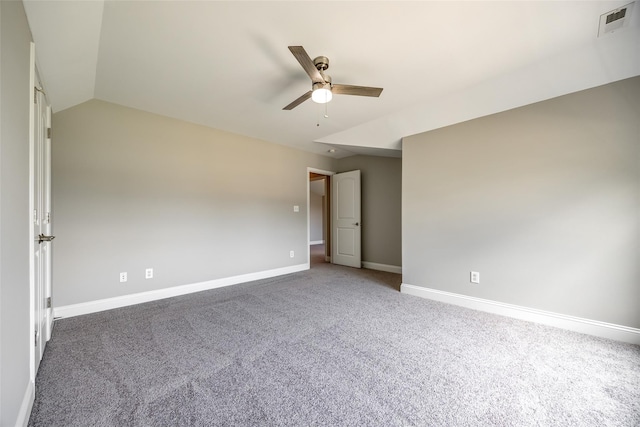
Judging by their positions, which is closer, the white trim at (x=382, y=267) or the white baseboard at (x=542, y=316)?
the white baseboard at (x=542, y=316)

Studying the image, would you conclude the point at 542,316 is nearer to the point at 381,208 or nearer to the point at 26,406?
the point at 381,208

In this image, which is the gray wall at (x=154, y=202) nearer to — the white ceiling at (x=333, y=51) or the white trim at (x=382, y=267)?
the white ceiling at (x=333, y=51)

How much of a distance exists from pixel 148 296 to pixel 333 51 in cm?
347

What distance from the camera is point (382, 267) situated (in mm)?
4934

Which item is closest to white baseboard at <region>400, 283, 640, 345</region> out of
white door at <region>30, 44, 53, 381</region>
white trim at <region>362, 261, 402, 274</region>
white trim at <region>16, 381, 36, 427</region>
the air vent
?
white trim at <region>362, 261, 402, 274</region>

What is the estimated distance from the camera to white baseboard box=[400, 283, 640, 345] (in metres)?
2.14

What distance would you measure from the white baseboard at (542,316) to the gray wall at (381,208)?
1.53 meters

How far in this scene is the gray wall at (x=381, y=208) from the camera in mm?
4758

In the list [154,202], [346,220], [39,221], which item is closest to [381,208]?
[346,220]

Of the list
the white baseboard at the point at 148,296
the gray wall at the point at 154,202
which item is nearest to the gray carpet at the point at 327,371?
the white baseboard at the point at 148,296

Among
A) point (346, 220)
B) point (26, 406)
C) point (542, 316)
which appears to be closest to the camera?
point (26, 406)

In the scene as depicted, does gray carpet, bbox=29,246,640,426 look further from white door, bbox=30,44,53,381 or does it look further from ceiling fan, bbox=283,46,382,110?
ceiling fan, bbox=283,46,382,110

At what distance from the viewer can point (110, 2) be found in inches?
61.4

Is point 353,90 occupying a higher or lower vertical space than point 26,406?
higher
